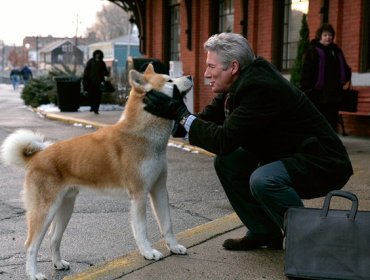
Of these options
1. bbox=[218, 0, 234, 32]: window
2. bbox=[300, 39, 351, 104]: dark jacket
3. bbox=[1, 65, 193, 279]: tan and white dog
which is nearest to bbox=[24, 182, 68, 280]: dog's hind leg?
bbox=[1, 65, 193, 279]: tan and white dog

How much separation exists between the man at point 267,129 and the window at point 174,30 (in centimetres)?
1385

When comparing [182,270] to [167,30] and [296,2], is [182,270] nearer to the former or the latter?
[296,2]

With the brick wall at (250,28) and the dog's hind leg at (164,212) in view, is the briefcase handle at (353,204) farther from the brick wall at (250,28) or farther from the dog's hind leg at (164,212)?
the brick wall at (250,28)

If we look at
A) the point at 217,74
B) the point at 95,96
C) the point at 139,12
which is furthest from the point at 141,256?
the point at 139,12

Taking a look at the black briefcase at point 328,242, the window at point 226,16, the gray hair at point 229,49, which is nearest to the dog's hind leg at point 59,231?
the gray hair at point 229,49

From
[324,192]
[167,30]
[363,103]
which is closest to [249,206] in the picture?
[324,192]

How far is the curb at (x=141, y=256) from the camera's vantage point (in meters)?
3.71

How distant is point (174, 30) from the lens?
1766cm

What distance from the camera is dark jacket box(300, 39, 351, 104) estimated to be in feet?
27.4

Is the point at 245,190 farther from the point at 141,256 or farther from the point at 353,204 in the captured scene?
the point at 353,204

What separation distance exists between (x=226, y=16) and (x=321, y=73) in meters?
6.92

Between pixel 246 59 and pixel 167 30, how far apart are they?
14509 millimetres

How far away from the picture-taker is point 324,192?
152 inches

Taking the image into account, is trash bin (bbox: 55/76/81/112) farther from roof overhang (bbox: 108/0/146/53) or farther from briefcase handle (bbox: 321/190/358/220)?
briefcase handle (bbox: 321/190/358/220)
